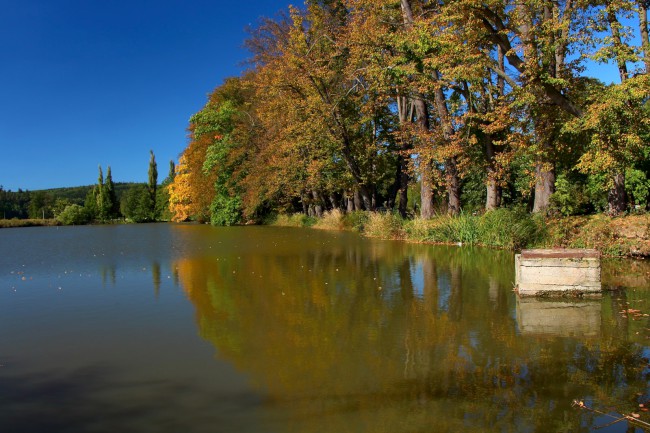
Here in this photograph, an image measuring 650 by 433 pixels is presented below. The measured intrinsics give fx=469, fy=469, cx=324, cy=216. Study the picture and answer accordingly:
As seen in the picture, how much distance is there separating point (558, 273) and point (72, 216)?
58.8 meters

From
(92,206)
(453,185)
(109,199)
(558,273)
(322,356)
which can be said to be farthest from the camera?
(109,199)

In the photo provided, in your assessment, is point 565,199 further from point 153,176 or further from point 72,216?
point 153,176

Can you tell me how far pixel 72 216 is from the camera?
5559cm

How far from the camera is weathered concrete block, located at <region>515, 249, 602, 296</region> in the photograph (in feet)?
24.0

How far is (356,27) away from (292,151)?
33.1 feet

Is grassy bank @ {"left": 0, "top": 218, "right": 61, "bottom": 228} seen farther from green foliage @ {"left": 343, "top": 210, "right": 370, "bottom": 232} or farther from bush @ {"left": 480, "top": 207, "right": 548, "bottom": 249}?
bush @ {"left": 480, "top": 207, "right": 548, "bottom": 249}

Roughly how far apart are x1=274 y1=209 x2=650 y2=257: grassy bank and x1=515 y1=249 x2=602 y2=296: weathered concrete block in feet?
18.9

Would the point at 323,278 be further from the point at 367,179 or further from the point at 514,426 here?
the point at 367,179

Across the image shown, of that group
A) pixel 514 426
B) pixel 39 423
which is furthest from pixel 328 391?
pixel 39 423

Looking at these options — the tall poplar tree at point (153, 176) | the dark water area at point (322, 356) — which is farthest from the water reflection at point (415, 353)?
the tall poplar tree at point (153, 176)

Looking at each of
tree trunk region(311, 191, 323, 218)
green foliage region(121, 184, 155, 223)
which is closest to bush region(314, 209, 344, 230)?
tree trunk region(311, 191, 323, 218)

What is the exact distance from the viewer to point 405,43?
16.0 meters

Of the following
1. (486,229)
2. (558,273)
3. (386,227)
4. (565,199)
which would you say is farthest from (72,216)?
(558,273)

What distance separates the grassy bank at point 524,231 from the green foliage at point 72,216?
4676 centimetres
